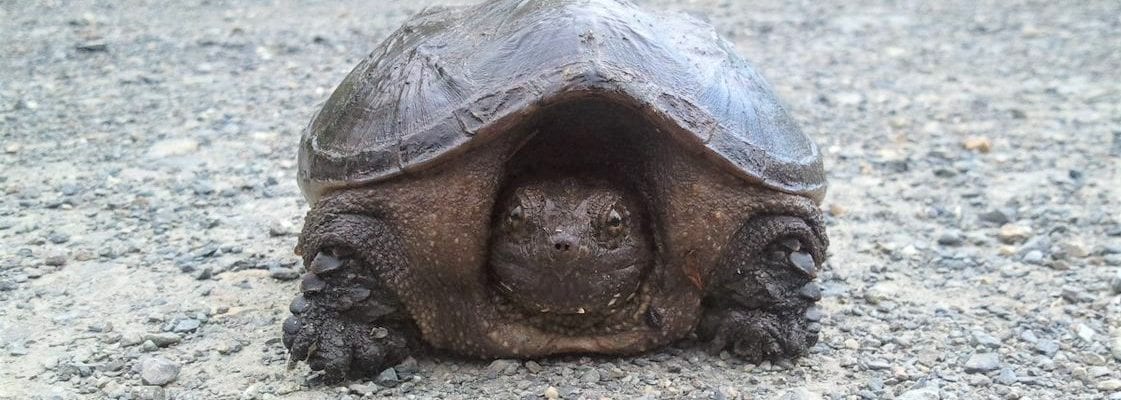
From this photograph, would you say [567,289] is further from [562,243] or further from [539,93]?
[539,93]

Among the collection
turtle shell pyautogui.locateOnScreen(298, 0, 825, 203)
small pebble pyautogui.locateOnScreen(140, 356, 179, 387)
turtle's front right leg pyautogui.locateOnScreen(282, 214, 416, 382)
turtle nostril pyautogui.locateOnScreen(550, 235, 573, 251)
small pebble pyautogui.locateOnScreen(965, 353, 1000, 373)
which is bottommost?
small pebble pyautogui.locateOnScreen(140, 356, 179, 387)

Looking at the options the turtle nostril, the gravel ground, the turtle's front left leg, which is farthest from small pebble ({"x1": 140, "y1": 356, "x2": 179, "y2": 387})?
the turtle's front left leg

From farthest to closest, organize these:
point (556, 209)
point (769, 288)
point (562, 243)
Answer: point (769, 288) < point (556, 209) < point (562, 243)

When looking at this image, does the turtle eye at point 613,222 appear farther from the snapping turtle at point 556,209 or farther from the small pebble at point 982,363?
the small pebble at point 982,363

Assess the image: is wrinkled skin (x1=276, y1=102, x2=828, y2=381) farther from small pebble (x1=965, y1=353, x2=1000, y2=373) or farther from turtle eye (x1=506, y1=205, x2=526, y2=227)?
small pebble (x1=965, y1=353, x2=1000, y2=373)

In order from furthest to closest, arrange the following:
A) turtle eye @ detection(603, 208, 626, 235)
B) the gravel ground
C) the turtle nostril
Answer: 1. the gravel ground
2. turtle eye @ detection(603, 208, 626, 235)
3. the turtle nostril

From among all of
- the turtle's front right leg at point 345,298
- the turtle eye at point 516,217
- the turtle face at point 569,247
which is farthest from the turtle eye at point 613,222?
the turtle's front right leg at point 345,298

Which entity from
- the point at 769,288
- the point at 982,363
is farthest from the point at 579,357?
the point at 982,363
